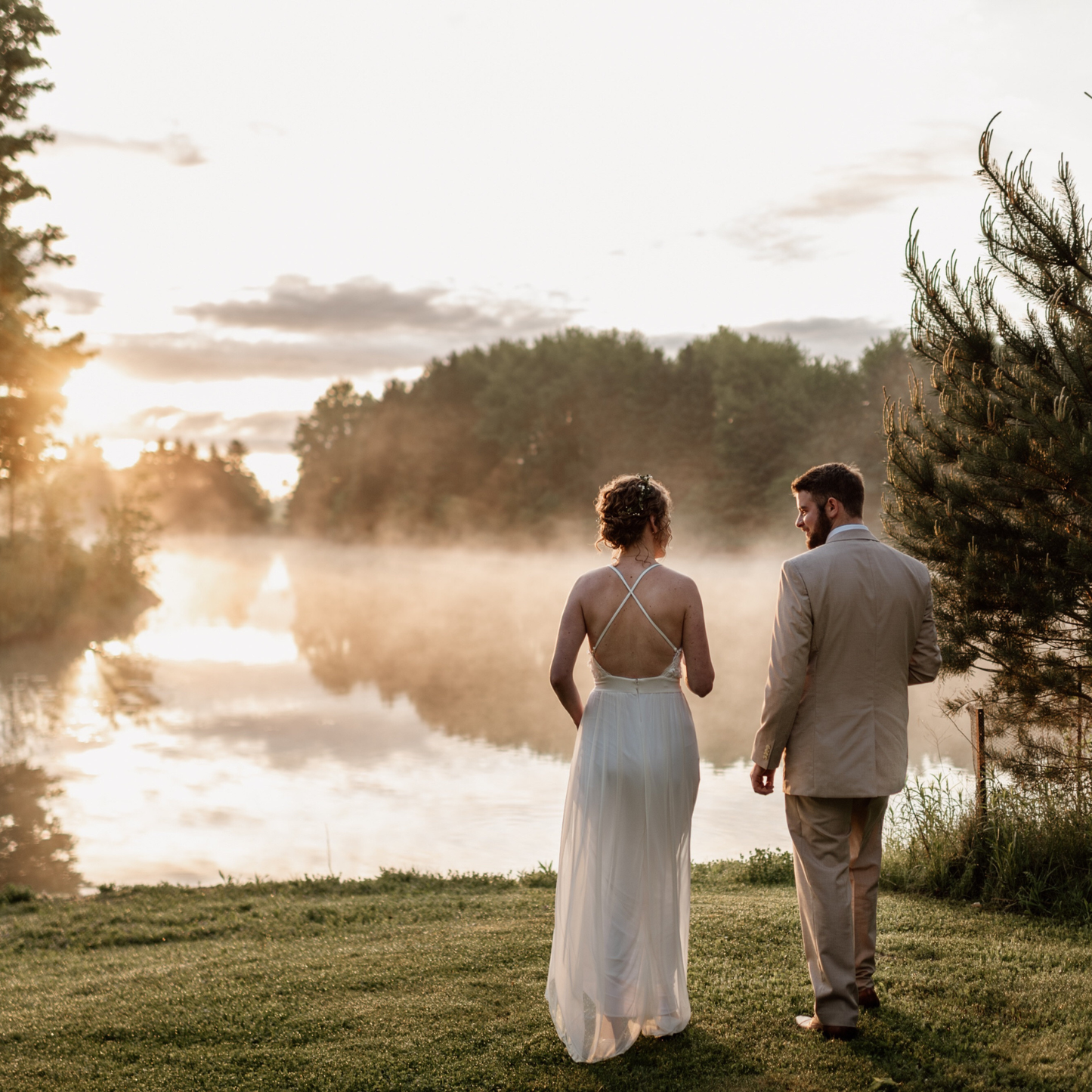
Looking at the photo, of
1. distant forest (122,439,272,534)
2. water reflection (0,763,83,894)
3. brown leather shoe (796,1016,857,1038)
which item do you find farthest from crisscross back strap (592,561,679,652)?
distant forest (122,439,272,534)

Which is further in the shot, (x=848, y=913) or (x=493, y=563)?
(x=493, y=563)

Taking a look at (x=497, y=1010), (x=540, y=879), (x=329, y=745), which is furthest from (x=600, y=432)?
(x=497, y=1010)

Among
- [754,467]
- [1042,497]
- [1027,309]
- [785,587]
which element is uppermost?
[754,467]

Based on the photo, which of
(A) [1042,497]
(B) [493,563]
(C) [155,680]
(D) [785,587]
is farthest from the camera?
(B) [493,563]

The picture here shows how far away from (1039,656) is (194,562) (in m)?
74.7

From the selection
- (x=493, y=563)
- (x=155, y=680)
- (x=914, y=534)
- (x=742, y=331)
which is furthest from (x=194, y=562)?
(x=914, y=534)

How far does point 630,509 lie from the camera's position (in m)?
4.12

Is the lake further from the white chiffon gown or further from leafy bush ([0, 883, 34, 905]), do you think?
the white chiffon gown

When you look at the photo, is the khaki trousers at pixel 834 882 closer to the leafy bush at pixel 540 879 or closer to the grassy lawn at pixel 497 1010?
the grassy lawn at pixel 497 1010

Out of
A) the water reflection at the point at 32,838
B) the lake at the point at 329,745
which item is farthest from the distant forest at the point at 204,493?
the water reflection at the point at 32,838

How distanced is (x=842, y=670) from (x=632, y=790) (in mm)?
966

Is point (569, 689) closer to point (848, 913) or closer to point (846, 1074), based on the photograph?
point (848, 913)

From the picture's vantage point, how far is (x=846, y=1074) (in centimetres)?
379

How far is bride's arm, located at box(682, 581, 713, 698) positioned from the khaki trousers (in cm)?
58
